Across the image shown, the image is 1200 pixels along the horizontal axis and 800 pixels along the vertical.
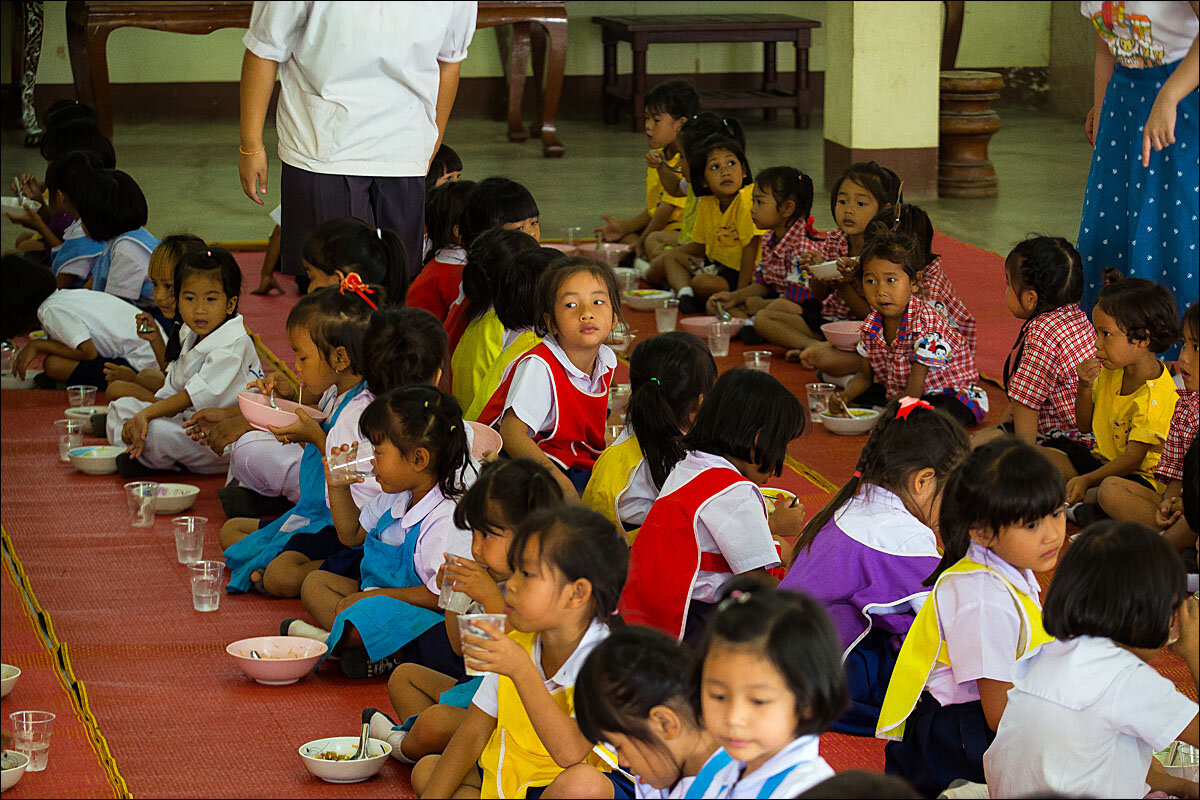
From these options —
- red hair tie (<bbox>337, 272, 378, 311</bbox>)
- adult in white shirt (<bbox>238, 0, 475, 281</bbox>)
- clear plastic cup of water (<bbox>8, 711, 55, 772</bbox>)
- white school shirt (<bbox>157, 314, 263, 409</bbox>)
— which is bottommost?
clear plastic cup of water (<bbox>8, 711, 55, 772</bbox>)

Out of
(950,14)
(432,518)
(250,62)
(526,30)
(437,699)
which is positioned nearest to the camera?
(437,699)

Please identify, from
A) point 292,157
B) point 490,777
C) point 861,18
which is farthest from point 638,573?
point 861,18

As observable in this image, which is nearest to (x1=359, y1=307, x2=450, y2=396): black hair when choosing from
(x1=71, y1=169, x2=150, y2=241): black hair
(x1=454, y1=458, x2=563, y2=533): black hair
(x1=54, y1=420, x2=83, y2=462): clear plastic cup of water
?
(x1=454, y1=458, x2=563, y2=533): black hair

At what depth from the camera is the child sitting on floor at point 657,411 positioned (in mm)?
2902

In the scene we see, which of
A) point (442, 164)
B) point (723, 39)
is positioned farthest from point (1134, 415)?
point (723, 39)

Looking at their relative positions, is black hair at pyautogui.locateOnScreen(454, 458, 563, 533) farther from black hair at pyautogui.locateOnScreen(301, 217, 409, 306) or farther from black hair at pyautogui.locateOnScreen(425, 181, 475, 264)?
black hair at pyautogui.locateOnScreen(425, 181, 475, 264)

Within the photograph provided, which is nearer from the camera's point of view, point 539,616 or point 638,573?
point 539,616

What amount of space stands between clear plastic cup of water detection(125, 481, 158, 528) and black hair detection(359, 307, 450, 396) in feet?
2.64

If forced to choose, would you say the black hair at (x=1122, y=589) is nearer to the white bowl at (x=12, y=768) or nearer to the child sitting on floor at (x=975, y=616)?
the child sitting on floor at (x=975, y=616)

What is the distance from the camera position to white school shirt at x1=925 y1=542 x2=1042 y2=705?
7.30ft

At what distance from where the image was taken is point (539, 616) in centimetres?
209

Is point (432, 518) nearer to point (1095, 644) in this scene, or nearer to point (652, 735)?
point (652, 735)

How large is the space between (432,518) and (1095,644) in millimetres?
1313

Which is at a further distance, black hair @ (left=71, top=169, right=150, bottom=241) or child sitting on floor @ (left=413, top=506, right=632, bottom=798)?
black hair @ (left=71, top=169, right=150, bottom=241)
